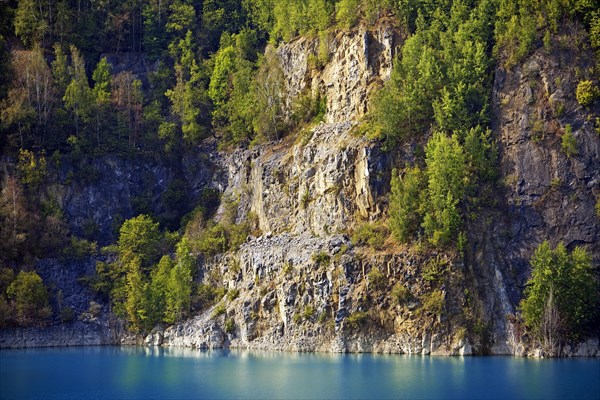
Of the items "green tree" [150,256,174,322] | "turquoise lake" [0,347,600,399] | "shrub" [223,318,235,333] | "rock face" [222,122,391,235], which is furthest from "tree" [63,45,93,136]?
"turquoise lake" [0,347,600,399]

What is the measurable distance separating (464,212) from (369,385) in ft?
89.0

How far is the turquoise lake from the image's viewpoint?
67.6 meters

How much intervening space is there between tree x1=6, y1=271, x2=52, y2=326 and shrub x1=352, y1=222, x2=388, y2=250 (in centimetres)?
3065

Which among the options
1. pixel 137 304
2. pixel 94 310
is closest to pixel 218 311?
pixel 137 304

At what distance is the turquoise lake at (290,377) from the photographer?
6756 centimetres

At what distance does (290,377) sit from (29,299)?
117 ft

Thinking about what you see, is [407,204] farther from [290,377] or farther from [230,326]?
[290,377]

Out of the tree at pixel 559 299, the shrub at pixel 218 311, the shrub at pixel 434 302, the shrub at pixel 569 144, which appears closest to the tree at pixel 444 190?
the shrub at pixel 434 302

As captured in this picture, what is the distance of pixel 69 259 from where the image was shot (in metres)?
108

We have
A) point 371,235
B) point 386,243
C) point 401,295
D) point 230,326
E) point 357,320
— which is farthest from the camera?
point 230,326

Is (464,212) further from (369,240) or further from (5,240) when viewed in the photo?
(5,240)

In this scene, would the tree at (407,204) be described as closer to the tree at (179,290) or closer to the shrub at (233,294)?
the shrub at (233,294)

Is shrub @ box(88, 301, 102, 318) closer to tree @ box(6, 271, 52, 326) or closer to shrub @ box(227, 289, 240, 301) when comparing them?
tree @ box(6, 271, 52, 326)

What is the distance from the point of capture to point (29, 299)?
101m
